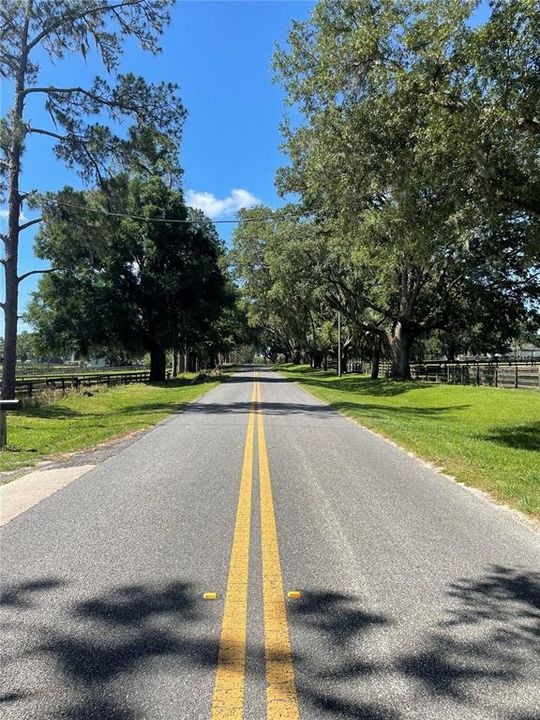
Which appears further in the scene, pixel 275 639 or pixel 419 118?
pixel 419 118

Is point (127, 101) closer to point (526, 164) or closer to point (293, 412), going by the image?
point (293, 412)

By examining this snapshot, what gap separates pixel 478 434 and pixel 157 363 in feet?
107

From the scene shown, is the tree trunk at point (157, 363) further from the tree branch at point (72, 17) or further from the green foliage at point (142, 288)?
the tree branch at point (72, 17)

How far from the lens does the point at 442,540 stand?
5.40 m

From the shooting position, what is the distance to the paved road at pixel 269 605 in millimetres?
2883

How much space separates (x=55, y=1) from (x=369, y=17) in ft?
45.8

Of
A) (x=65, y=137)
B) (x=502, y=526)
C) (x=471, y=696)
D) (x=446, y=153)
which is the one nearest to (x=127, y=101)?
(x=65, y=137)

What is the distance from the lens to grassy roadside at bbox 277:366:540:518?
26.5 ft

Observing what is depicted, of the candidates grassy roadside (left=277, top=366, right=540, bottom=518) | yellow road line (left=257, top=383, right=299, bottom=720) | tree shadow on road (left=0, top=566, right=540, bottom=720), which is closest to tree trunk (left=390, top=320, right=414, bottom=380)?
grassy roadside (left=277, top=366, right=540, bottom=518)

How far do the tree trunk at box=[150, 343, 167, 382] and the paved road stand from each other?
3560 centimetres

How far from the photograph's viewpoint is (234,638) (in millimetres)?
3471

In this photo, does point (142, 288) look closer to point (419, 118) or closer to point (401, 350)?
point (401, 350)

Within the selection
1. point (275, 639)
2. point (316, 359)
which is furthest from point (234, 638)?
point (316, 359)

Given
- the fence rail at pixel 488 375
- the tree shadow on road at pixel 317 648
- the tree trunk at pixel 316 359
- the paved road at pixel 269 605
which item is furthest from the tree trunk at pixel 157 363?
the tree trunk at pixel 316 359
